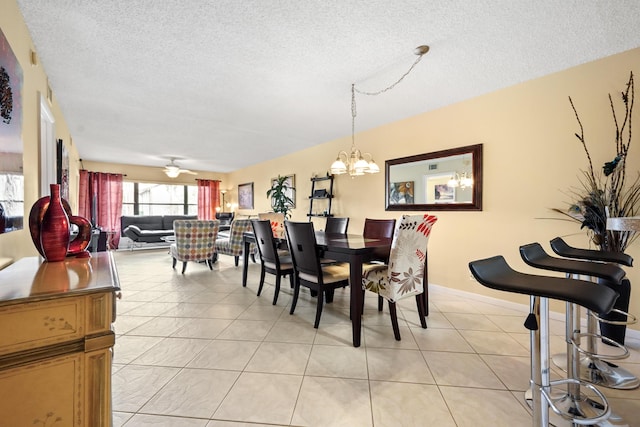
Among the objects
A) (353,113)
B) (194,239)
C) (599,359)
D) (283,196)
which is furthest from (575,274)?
(283,196)

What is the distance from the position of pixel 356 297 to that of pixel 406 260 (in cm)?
47

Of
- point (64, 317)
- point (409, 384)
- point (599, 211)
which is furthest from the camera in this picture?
point (599, 211)

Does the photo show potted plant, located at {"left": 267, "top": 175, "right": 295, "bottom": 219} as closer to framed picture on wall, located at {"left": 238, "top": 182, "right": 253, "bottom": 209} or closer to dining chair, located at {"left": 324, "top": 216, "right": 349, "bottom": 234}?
framed picture on wall, located at {"left": 238, "top": 182, "right": 253, "bottom": 209}

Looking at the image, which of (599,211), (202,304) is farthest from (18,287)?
(599,211)

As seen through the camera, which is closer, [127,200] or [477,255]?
[477,255]

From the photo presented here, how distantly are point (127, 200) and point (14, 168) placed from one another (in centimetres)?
712

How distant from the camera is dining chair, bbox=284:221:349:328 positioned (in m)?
2.19

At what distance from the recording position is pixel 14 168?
1351 mm

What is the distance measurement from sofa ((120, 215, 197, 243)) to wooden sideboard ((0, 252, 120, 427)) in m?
6.25

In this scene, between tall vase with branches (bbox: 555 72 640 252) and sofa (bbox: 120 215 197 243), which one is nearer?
tall vase with branches (bbox: 555 72 640 252)

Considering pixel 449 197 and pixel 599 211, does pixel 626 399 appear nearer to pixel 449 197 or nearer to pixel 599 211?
pixel 599 211

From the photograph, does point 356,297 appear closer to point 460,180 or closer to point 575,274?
point 575,274

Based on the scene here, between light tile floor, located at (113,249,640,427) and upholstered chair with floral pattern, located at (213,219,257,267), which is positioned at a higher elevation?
upholstered chair with floral pattern, located at (213,219,257,267)

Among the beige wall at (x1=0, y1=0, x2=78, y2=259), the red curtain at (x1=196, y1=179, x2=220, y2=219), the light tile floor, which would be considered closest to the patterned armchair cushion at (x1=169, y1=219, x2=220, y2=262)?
the light tile floor
